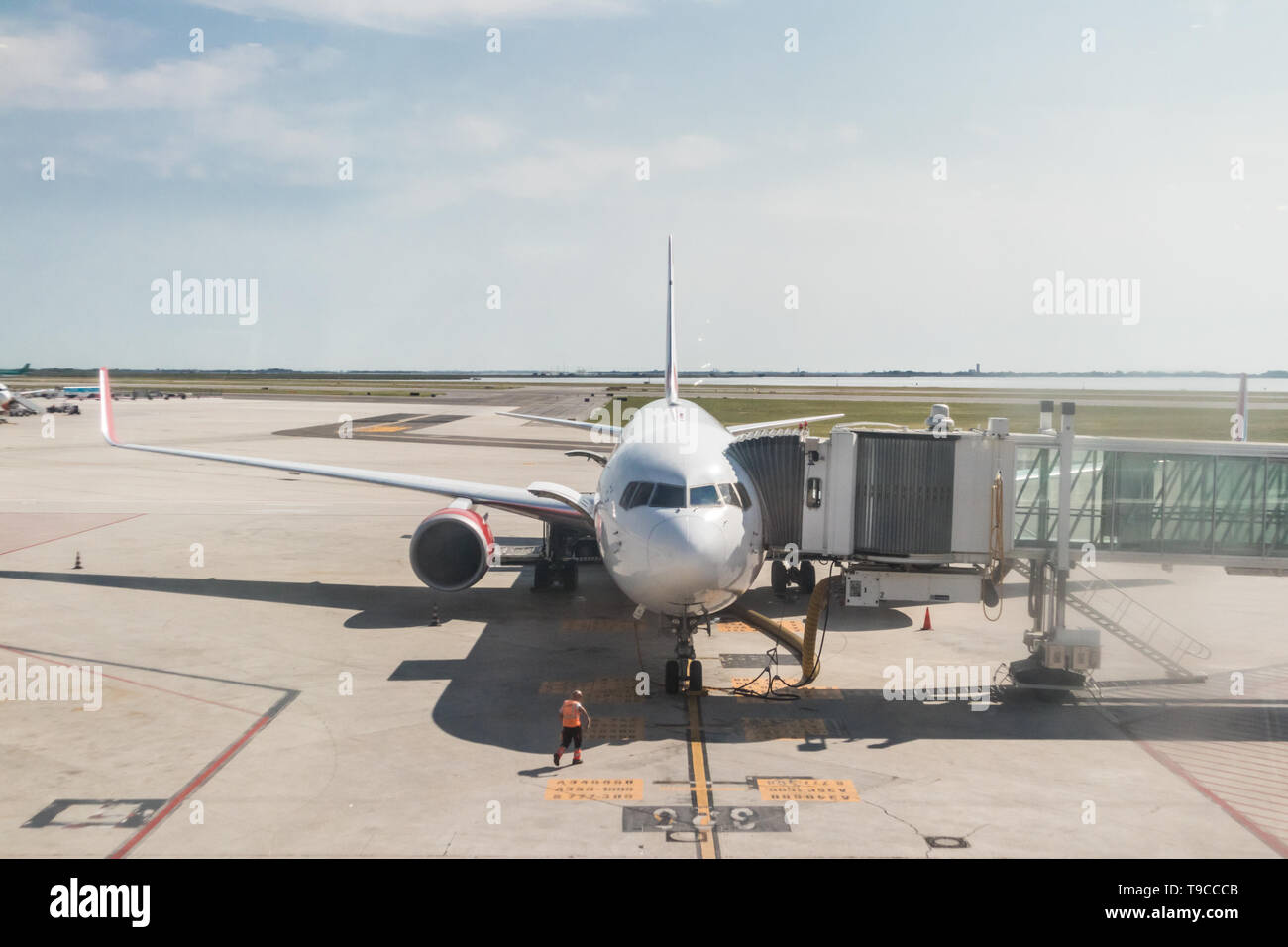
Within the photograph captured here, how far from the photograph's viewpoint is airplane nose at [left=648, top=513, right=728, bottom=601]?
52.8 feet

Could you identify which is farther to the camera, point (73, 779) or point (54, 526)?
point (54, 526)

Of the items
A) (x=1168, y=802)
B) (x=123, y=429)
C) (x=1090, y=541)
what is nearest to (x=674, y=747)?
(x=1168, y=802)

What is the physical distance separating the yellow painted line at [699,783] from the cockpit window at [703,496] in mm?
3706

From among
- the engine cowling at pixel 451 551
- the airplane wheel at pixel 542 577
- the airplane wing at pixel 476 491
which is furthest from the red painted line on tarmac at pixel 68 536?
the airplane wheel at pixel 542 577

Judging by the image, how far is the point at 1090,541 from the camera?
62.3 ft

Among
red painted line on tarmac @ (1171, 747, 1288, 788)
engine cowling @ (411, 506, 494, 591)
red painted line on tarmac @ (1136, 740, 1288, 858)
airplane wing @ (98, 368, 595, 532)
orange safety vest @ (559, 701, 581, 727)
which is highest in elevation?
airplane wing @ (98, 368, 595, 532)

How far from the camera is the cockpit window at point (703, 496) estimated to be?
664 inches

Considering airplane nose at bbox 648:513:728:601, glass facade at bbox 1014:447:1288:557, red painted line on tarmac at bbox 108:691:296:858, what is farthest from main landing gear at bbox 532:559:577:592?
glass facade at bbox 1014:447:1288:557

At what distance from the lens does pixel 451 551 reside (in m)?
23.7

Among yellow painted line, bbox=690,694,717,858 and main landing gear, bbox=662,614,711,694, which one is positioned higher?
main landing gear, bbox=662,614,711,694

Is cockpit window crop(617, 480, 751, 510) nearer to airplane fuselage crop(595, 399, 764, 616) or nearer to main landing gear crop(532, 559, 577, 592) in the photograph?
airplane fuselage crop(595, 399, 764, 616)

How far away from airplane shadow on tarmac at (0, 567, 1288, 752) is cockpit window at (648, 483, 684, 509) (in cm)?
369
